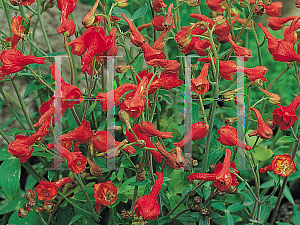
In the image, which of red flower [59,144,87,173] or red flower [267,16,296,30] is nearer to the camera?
red flower [59,144,87,173]

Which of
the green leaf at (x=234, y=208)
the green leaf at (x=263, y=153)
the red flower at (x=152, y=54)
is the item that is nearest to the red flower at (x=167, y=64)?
the red flower at (x=152, y=54)

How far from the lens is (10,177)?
818 mm

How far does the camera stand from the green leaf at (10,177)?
793 millimetres

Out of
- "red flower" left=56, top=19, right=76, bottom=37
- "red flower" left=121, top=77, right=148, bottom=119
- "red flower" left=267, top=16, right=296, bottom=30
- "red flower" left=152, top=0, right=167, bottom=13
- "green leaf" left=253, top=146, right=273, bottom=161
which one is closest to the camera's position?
"red flower" left=121, top=77, right=148, bottom=119

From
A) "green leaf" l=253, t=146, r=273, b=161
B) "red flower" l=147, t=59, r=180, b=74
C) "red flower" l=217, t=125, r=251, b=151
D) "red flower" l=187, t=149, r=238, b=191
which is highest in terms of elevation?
"red flower" l=147, t=59, r=180, b=74

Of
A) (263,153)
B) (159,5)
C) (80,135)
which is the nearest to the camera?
(80,135)

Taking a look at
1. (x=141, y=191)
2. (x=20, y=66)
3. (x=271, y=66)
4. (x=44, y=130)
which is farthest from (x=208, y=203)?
(x=271, y=66)

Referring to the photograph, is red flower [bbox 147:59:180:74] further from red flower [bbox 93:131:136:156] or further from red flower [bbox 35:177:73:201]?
red flower [bbox 35:177:73:201]

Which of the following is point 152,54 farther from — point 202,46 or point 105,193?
point 105,193

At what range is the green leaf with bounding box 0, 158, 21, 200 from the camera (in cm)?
79

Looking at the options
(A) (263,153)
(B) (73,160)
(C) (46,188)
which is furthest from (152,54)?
(A) (263,153)

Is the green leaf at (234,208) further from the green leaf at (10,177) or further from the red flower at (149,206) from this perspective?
the green leaf at (10,177)

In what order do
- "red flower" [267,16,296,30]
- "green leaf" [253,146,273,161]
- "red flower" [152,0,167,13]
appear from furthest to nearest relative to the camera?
"green leaf" [253,146,273,161] < "red flower" [267,16,296,30] < "red flower" [152,0,167,13]

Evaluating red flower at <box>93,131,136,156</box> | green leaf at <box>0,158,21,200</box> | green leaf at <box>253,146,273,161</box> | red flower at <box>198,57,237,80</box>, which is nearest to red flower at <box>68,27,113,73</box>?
red flower at <box>93,131,136,156</box>
